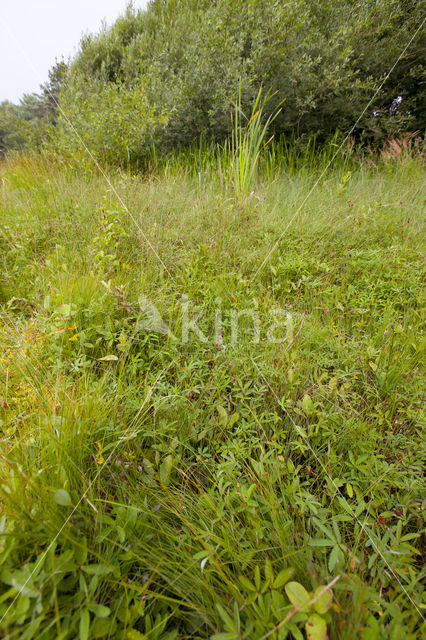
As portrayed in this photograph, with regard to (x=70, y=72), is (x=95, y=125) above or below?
below

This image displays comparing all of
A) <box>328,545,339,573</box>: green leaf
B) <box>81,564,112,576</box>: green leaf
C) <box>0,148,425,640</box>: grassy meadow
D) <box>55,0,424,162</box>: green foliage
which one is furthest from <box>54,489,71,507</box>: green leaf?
<box>55,0,424,162</box>: green foliage

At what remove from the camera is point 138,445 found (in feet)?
3.69

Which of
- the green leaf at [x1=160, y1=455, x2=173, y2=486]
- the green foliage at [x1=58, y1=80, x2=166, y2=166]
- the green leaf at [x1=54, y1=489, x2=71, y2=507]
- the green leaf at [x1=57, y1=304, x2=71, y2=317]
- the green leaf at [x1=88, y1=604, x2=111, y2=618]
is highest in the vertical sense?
the green foliage at [x1=58, y1=80, x2=166, y2=166]

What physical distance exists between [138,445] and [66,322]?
0.77 meters

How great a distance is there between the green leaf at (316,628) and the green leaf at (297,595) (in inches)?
1.1

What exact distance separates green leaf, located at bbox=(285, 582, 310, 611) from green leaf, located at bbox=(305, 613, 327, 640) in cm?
3

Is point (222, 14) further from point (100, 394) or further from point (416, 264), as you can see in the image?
point (100, 394)

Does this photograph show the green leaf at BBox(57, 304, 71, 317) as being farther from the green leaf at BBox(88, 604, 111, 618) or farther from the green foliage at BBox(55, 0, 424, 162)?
the green foliage at BBox(55, 0, 424, 162)

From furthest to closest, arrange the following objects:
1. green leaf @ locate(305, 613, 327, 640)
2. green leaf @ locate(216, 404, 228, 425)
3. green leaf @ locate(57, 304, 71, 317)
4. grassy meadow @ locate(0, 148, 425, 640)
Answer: green leaf @ locate(57, 304, 71, 317), green leaf @ locate(216, 404, 228, 425), grassy meadow @ locate(0, 148, 425, 640), green leaf @ locate(305, 613, 327, 640)

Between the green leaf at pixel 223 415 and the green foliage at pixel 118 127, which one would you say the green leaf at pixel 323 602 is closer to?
the green leaf at pixel 223 415

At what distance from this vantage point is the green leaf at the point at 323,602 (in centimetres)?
65

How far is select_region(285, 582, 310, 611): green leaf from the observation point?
0.66 m


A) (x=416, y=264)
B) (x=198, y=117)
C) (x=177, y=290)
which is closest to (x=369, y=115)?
(x=198, y=117)

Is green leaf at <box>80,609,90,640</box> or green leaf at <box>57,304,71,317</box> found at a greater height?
green leaf at <box>57,304,71,317</box>
